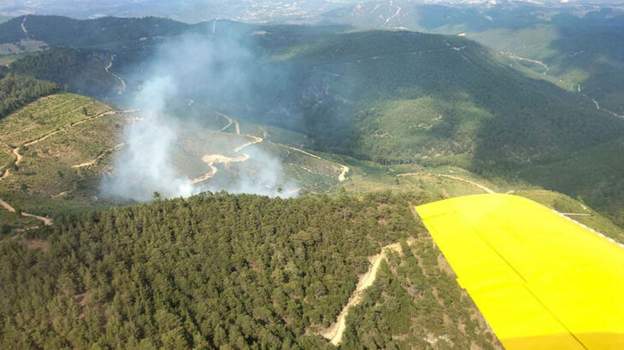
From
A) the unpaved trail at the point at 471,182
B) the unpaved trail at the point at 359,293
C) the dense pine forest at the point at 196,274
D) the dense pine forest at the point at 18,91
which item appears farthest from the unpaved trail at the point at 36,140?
the unpaved trail at the point at 471,182

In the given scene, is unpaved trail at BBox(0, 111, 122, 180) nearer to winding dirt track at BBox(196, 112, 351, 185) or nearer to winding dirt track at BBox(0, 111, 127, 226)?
winding dirt track at BBox(0, 111, 127, 226)

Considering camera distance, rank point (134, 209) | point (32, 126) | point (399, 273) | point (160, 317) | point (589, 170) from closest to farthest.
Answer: point (160, 317) < point (399, 273) < point (134, 209) < point (32, 126) < point (589, 170)

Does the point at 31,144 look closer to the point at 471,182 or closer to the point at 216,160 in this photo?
the point at 216,160

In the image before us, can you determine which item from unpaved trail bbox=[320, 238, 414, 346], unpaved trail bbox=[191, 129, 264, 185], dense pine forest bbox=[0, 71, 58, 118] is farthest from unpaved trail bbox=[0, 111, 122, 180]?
unpaved trail bbox=[320, 238, 414, 346]

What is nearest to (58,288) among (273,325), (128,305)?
(128,305)

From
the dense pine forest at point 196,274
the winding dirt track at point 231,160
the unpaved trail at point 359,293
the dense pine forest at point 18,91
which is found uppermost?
the dense pine forest at point 196,274

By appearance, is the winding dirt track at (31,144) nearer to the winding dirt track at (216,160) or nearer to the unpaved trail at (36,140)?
the unpaved trail at (36,140)

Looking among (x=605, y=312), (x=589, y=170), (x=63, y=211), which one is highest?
(x=605, y=312)

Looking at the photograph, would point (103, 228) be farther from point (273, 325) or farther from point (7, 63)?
point (7, 63)
